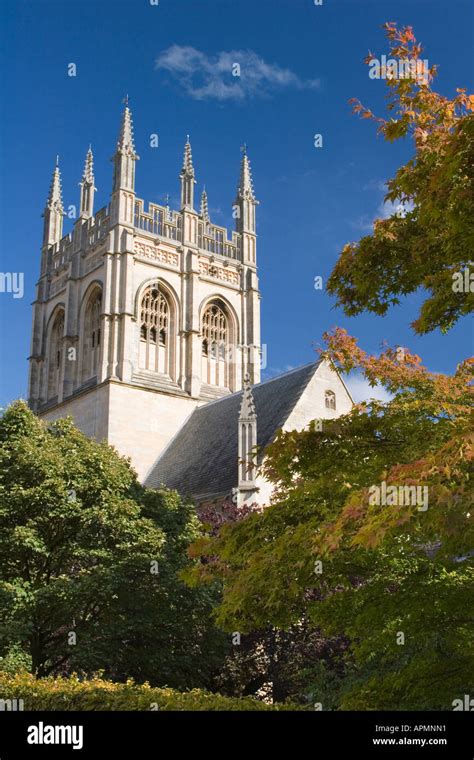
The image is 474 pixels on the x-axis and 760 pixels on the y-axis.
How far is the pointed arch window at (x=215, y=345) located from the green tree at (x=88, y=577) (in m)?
27.0

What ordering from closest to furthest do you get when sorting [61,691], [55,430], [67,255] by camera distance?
1. [61,691]
2. [55,430]
3. [67,255]

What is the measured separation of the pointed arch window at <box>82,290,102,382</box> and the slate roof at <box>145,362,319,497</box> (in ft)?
21.9

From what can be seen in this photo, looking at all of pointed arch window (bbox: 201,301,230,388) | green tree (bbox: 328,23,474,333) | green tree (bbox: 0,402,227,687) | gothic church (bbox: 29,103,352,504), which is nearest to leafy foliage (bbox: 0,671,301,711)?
green tree (bbox: 0,402,227,687)

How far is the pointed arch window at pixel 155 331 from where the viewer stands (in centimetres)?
4459

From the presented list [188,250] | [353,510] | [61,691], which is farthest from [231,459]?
[353,510]

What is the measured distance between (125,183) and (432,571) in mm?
39273

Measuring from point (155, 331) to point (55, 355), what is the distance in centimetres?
822

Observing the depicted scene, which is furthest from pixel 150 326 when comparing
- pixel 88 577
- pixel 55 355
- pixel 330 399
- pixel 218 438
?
pixel 88 577

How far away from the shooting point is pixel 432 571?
392 inches

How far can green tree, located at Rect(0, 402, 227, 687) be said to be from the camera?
1744 cm

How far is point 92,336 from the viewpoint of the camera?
154 ft

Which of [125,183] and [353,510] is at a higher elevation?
[125,183]
